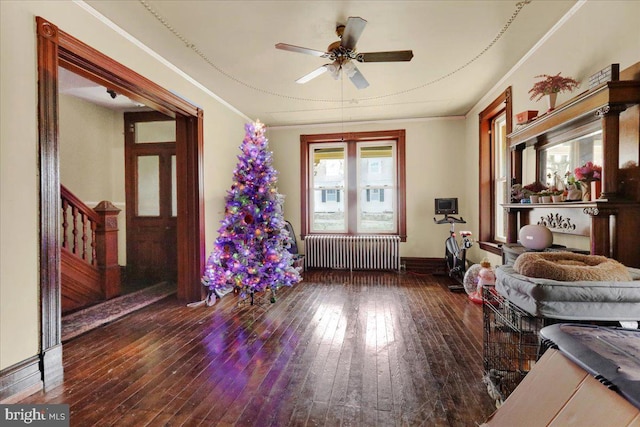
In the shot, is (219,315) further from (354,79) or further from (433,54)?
(433,54)

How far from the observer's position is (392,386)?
80.4 inches

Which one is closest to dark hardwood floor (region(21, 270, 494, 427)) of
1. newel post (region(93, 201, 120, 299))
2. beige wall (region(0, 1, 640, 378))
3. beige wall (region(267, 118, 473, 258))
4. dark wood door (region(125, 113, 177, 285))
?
beige wall (region(0, 1, 640, 378))

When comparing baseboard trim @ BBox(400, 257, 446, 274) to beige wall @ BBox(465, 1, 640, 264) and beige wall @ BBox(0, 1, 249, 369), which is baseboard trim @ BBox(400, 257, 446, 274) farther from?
beige wall @ BBox(0, 1, 249, 369)

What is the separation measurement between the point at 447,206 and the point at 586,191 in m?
3.05

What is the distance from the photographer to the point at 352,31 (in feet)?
7.65

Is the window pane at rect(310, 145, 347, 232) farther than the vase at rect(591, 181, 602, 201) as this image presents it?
Yes

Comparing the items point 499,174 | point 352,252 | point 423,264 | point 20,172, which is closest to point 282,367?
point 20,172

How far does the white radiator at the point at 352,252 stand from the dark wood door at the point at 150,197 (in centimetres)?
249

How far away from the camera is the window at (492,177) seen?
4.46 meters

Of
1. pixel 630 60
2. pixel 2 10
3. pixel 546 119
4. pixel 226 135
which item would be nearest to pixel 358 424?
pixel 546 119

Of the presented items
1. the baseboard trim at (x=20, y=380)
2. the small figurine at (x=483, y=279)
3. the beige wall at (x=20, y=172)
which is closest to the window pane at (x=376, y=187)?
the small figurine at (x=483, y=279)

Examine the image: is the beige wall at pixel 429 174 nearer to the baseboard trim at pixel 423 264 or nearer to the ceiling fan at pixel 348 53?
the baseboard trim at pixel 423 264

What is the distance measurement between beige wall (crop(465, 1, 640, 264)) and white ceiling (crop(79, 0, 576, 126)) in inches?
5.3

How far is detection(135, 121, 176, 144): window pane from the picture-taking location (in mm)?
5102
